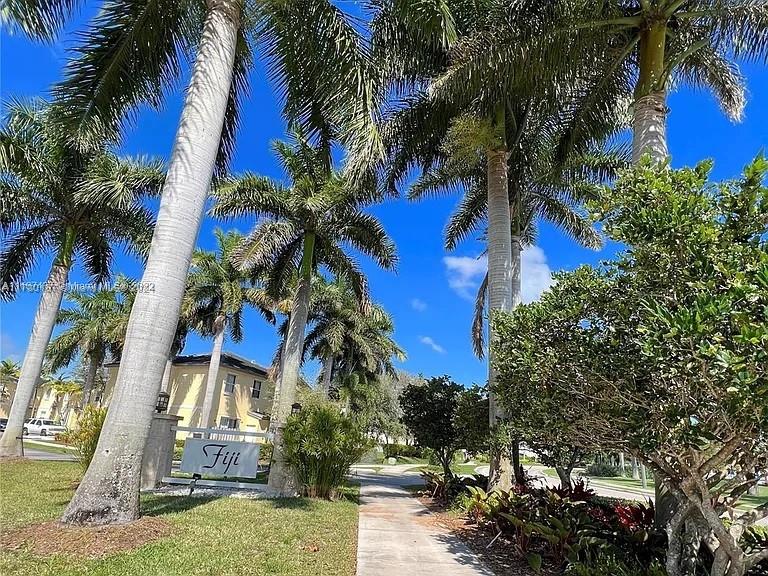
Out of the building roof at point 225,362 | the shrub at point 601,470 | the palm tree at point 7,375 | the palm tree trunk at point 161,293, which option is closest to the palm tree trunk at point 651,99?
the palm tree trunk at point 161,293

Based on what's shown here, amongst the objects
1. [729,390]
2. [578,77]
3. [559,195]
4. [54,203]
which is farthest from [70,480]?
[559,195]

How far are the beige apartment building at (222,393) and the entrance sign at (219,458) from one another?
20853 millimetres

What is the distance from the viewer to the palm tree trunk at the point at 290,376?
12.4 metres

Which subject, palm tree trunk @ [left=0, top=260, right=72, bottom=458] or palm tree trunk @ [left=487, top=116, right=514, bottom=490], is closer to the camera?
palm tree trunk @ [left=487, top=116, right=514, bottom=490]

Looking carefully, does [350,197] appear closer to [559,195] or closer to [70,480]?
[559,195]

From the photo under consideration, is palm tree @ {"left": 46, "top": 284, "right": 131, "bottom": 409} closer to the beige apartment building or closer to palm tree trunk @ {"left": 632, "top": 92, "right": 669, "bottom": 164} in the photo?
the beige apartment building

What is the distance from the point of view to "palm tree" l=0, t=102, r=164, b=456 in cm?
1516

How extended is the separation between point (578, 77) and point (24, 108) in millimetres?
16417

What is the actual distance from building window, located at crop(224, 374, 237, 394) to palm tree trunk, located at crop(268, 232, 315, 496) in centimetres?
2033

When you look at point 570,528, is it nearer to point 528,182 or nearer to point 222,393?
point 528,182

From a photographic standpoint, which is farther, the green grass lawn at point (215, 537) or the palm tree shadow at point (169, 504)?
the palm tree shadow at point (169, 504)

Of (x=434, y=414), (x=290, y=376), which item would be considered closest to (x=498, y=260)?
(x=434, y=414)

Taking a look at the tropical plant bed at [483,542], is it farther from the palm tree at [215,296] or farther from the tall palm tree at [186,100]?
the palm tree at [215,296]

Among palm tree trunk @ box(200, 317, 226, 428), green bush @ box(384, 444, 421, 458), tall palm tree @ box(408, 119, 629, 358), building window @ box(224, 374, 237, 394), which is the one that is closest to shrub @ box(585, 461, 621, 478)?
green bush @ box(384, 444, 421, 458)
